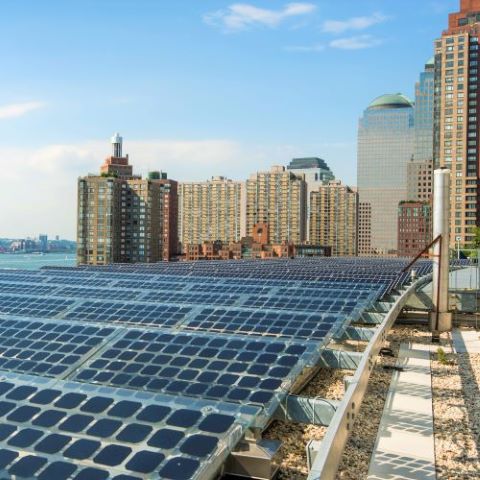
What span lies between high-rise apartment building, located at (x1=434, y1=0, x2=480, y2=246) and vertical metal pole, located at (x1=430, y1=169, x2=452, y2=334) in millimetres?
123596

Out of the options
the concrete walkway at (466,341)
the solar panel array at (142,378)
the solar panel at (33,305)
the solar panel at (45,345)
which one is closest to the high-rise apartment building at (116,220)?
the concrete walkway at (466,341)

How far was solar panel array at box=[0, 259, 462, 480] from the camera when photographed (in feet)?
29.8

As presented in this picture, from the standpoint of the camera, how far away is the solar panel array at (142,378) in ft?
29.8

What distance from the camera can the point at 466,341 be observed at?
3161 cm

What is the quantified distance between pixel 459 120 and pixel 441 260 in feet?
449

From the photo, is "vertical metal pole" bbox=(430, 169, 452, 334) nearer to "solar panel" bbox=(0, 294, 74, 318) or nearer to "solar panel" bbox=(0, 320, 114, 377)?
"solar panel" bbox=(0, 294, 74, 318)

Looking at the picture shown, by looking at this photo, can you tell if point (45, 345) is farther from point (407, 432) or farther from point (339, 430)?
point (407, 432)

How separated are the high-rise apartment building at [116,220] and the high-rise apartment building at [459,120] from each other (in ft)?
314

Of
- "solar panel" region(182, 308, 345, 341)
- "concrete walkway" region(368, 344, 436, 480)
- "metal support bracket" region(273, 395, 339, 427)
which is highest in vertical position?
"solar panel" region(182, 308, 345, 341)

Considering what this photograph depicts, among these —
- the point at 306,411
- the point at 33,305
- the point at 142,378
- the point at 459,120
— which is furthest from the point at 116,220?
the point at 306,411

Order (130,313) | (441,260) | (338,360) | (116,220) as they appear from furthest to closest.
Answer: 1. (116,220)
2. (441,260)
3. (130,313)
4. (338,360)

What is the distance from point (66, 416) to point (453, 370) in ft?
64.8

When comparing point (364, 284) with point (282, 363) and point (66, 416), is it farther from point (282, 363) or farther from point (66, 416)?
point (66, 416)

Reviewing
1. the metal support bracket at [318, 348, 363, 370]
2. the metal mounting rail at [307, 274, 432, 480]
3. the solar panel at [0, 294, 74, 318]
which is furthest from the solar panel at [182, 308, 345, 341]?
the solar panel at [0, 294, 74, 318]
